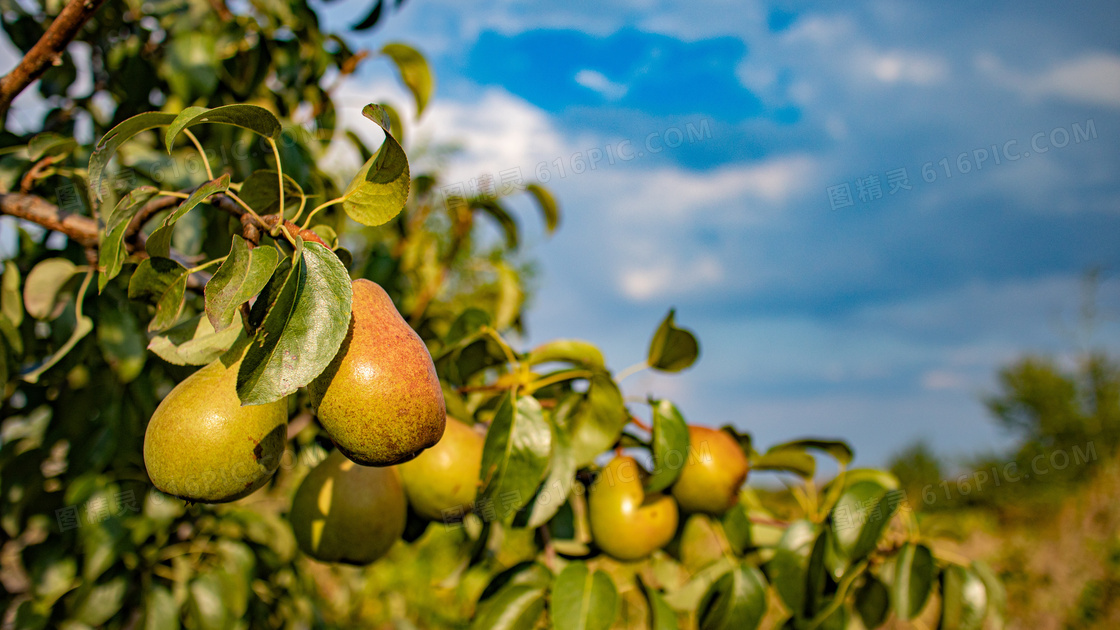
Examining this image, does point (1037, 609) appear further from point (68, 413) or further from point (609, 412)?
point (68, 413)

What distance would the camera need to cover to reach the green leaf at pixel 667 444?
1112 millimetres

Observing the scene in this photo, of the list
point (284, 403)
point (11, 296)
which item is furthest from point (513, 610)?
point (11, 296)

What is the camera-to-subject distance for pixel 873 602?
132 centimetres

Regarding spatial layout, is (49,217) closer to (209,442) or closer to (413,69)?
(209,442)

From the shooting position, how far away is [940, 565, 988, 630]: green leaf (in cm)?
126

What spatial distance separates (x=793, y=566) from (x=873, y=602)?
0.76 feet

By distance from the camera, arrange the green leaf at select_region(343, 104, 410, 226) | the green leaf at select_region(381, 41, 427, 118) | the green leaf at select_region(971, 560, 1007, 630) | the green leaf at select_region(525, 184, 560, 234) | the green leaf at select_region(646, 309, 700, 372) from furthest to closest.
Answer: the green leaf at select_region(525, 184, 560, 234)
the green leaf at select_region(381, 41, 427, 118)
the green leaf at select_region(971, 560, 1007, 630)
the green leaf at select_region(646, 309, 700, 372)
the green leaf at select_region(343, 104, 410, 226)

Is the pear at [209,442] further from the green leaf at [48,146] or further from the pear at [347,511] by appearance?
the green leaf at [48,146]

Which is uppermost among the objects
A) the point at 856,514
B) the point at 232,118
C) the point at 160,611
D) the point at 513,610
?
the point at 232,118

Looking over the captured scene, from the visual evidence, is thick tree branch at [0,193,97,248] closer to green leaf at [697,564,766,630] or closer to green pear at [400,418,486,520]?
green pear at [400,418,486,520]

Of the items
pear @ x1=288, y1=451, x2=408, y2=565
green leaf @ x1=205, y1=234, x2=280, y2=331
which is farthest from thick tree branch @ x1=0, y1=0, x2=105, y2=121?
pear @ x1=288, y1=451, x2=408, y2=565

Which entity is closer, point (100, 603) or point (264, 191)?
point (264, 191)

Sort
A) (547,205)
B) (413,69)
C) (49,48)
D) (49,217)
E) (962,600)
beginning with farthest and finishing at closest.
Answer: (547,205) → (413,69) → (962,600) → (49,217) → (49,48)

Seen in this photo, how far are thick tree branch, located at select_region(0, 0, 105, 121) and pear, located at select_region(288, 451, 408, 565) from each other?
640 mm
